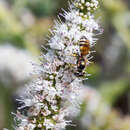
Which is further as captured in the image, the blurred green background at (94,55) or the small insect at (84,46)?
the blurred green background at (94,55)

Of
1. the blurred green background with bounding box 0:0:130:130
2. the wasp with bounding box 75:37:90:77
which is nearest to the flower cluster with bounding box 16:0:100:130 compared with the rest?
the wasp with bounding box 75:37:90:77

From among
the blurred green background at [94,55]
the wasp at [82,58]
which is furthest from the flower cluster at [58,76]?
the blurred green background at [94,55]

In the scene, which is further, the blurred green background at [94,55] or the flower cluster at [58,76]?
the blurred green background at [94,55]

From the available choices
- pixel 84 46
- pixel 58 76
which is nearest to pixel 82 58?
pixel 84 46

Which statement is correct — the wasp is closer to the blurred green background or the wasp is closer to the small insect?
the small insect

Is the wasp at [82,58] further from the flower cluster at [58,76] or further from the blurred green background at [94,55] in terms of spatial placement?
the blurred green background at [94,55]

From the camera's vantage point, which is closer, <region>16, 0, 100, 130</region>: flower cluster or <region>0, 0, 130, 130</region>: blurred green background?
<region>16, 0, 100, 130</region>: flower cluster

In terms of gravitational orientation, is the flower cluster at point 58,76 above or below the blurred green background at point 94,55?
below

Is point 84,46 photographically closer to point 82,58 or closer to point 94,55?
point 82,58
